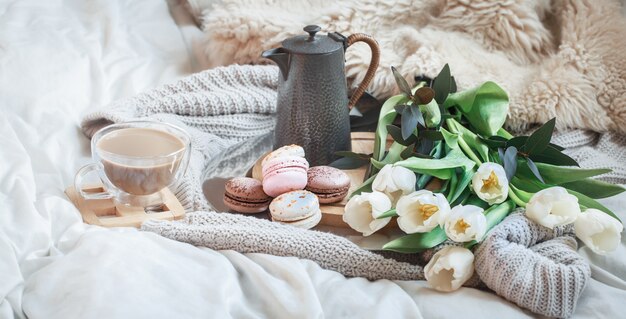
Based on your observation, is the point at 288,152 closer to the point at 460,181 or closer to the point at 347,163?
the point at 347,163

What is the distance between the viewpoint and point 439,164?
929 millimetres

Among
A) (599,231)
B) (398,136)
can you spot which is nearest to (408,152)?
(398,136)

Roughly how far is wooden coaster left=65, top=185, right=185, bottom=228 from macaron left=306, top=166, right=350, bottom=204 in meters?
0.16

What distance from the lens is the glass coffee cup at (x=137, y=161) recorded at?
0.92m

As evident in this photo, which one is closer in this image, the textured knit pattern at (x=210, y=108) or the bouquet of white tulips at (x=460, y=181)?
the bouquet of white tulips at (x=460, y=181)

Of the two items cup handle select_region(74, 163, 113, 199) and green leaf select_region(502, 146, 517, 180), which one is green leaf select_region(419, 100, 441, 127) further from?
cup handle select_region(74, 163, 113, 199)

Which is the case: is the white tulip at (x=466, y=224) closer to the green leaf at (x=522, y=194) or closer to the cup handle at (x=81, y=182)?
the green leaf at (x=522, y=194)

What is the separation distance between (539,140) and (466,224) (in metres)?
0.18

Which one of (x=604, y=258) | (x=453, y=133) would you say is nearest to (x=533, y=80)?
(x=453, y=133)

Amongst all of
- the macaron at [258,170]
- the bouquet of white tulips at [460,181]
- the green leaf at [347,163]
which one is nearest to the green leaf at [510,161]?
the bouquet of white tulips at [460,181]

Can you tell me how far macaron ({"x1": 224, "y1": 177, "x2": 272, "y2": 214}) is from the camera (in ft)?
3.15

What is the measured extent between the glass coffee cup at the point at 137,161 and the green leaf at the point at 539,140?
15.6 inches

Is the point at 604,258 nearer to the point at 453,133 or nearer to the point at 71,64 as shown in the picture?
the point at 453,133

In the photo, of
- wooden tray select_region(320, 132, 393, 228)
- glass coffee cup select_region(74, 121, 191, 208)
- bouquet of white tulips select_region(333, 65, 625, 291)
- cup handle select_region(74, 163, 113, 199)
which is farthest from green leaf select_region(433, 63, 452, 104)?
cup handle select_region(74, 163, 113, 199)
